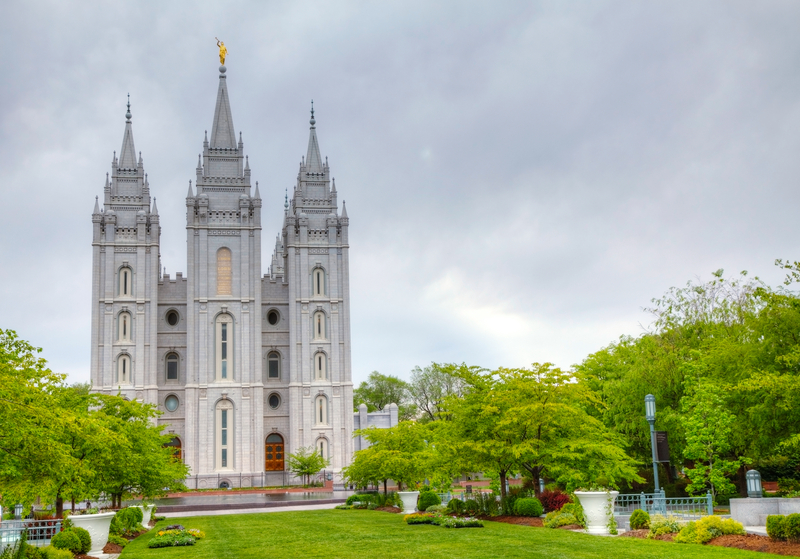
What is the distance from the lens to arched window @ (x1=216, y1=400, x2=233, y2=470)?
62031 mm

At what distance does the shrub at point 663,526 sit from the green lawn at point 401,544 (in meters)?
0.80

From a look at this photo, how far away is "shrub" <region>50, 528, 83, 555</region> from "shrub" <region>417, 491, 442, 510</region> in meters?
13.9

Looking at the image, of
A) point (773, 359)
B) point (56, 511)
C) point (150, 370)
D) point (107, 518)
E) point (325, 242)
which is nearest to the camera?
point (107, 518)

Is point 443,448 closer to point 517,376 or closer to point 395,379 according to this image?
point 517,376

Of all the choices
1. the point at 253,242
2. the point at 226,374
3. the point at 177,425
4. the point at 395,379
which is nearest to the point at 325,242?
the point at 253,242

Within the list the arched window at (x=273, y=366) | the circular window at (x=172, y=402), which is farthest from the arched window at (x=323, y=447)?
the circular window at (x=172, y=402)

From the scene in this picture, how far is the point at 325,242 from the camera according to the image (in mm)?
67688

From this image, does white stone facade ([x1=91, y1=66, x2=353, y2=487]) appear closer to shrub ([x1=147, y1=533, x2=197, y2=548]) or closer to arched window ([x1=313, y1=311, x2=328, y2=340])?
arched window ([x1=313, y1=311, x2=328, y2=340])

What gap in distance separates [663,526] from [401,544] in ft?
21.1

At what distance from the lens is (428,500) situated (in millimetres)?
29797

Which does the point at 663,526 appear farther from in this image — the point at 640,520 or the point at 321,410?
the point at 321,410

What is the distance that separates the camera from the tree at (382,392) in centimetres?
10394

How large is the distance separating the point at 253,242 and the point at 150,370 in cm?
1326

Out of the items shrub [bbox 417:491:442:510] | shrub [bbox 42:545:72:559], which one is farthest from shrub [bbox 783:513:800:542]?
shrub [bbox 417:491:442:510]
